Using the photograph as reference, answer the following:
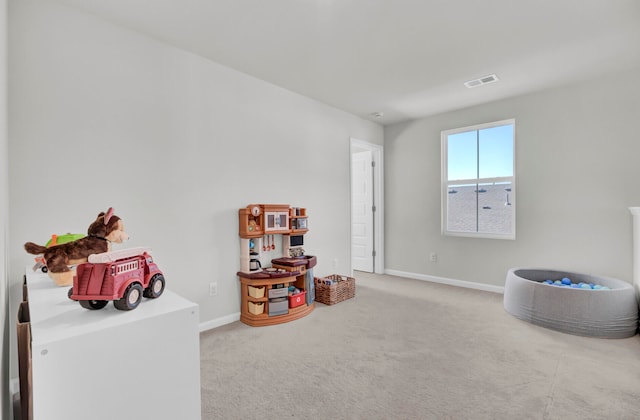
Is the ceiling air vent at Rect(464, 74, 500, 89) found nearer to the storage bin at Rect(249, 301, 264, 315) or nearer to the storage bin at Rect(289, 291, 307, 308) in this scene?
the storage bin at Rect(289, 291, 307, 308)

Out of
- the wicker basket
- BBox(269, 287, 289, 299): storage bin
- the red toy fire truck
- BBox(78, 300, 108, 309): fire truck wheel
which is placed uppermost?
the red toy fire truck

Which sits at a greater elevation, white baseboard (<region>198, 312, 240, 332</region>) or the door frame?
the door frame

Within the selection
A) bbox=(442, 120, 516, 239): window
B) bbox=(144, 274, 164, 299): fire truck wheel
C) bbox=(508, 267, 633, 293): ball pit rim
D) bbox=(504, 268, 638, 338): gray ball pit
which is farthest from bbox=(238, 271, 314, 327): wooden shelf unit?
bbox=(442, 120, 516, 239): window

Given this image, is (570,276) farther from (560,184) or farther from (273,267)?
(273,267)

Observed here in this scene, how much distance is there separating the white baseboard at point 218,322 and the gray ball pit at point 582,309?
107 inches

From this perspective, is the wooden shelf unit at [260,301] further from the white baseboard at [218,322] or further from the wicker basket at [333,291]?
the wicker basket at [333,291]

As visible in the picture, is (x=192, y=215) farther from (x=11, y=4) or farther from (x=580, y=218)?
(x=580, y=218)

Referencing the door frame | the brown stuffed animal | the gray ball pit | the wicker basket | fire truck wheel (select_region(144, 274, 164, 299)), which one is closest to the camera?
fire truck wheel (select_region(144, 274, 164, 299))

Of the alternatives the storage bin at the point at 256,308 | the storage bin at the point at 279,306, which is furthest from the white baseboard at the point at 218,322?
the storage bin at the point at 279,306

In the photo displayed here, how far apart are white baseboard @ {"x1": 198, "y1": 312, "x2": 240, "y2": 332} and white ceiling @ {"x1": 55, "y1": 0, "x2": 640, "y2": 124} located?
2341mm

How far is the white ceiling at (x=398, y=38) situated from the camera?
82.1 inches

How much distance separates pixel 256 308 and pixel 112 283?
2.07 metres

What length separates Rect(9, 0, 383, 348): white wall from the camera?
1.93 m

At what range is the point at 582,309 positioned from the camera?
2.61 m
